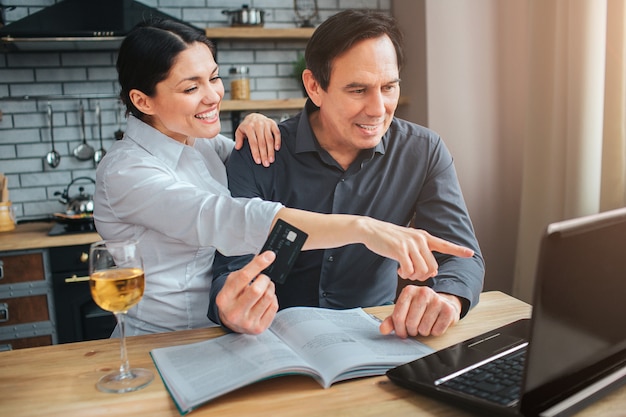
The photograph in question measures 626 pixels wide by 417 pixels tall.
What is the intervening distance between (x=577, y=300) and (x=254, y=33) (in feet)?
9.48

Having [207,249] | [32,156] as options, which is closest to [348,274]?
[207,249]

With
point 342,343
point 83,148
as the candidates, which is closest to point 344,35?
point 342,343

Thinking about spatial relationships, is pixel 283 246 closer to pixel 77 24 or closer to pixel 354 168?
pixel 354 168

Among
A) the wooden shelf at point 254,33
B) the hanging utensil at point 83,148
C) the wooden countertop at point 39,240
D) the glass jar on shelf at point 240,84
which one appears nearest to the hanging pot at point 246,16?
the wooden shelf at point 254,33

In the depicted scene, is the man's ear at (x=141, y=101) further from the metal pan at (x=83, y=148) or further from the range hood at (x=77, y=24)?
the metal pan at (x=83, y=148)

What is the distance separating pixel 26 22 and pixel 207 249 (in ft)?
6.17

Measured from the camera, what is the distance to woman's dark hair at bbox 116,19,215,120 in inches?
66.9

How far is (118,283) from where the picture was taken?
1.07 m

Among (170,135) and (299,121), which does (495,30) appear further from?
(170,135)

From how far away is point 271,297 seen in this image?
1221 mm

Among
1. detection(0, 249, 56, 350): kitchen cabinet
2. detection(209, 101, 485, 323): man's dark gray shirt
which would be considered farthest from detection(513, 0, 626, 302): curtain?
detection(0, 249, 56, 350): kitchen cabinet

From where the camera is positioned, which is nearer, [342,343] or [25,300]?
[342,343]

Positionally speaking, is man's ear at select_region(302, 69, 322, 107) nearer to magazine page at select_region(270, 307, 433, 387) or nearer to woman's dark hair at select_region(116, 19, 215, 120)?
woman's dark hair at select_region(116, 19, 215, 120)

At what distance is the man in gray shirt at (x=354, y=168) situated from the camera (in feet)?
5.60
